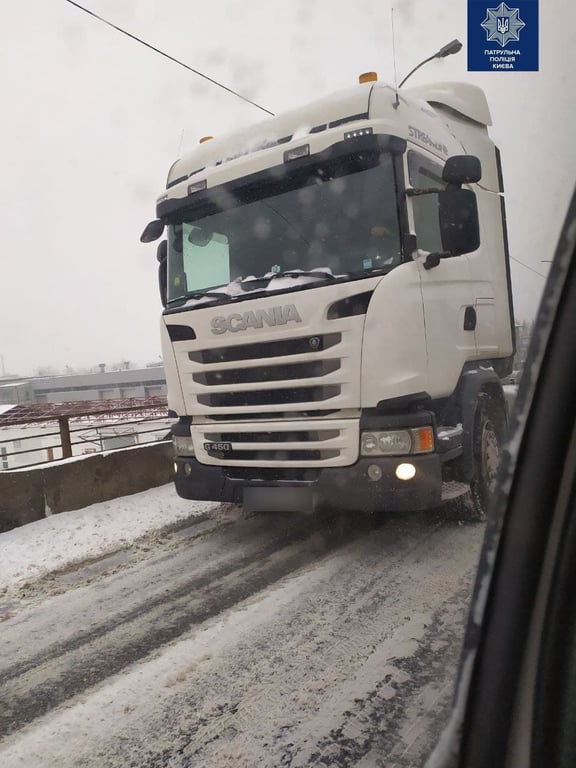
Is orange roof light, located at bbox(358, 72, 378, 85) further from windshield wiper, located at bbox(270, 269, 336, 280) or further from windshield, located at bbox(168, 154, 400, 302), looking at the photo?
windshield wiper, located at bbox(270, 269, 336, 280)

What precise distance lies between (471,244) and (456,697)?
3719 mm

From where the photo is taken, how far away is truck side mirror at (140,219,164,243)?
5070 millimetres

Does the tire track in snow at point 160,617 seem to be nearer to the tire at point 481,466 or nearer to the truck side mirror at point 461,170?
the tire at point 481,466

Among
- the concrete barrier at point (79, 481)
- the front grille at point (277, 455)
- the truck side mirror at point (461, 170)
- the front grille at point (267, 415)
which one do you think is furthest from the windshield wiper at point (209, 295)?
the concrete barrier at point (79, 481)

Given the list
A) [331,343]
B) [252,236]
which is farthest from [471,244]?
[252,236]

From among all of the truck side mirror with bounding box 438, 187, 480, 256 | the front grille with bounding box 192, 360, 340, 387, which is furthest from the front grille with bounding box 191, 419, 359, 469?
the truck side mirror with bounding box 438, 187, 480, 256

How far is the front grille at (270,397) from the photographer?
402cm

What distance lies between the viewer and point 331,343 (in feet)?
12.8

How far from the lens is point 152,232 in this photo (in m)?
5.11

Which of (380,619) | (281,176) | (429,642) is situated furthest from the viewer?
(281,176)

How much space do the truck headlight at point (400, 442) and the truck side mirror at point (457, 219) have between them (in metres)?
1.38

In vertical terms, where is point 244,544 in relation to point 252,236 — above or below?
below

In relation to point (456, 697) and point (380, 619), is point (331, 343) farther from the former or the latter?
point (456, 697)

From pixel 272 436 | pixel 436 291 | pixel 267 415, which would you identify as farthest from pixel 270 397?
pixel 436 291
